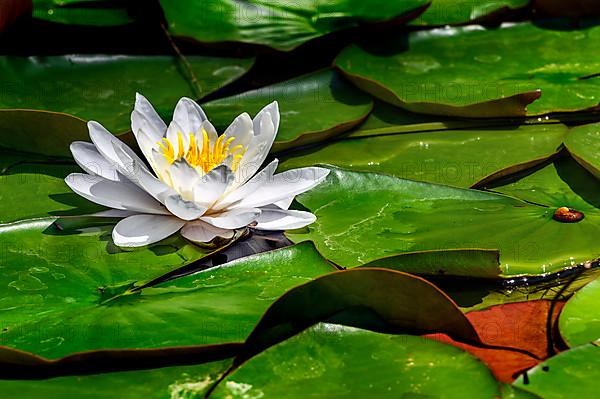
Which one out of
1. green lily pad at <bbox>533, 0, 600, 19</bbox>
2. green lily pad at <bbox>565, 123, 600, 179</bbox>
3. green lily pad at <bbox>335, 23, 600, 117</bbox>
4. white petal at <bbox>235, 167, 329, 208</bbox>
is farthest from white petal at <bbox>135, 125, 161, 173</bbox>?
green lily pad at <bbox>533, 0, 600, 19</bbox>

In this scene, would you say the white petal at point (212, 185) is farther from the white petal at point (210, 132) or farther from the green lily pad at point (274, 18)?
the green lily pad at point (274, 18)

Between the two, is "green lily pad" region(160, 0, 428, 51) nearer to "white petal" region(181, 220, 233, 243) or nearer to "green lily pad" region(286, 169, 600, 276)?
"green lily pad" region(286, 169, 600, 276)

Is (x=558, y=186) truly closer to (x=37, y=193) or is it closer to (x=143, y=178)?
(x=143, y=178)

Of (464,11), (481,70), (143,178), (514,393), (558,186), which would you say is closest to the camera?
(514,393)

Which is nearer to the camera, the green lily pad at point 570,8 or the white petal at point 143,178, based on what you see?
the white petal at point 143,178

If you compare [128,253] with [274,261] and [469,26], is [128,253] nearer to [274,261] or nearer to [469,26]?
[274,261]

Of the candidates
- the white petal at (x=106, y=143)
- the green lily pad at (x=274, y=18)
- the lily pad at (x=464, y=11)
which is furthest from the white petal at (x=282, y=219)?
the lily pad at (x=464, y=11)

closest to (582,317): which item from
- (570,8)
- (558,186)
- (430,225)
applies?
(430,225)

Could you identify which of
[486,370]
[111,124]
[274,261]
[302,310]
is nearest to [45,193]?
[111,124]
